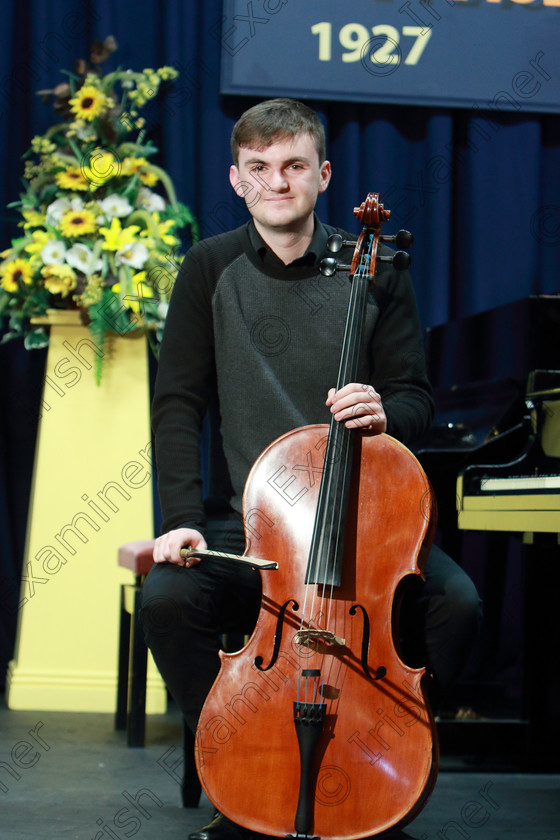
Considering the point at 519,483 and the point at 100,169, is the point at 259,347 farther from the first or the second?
the point at 100,169

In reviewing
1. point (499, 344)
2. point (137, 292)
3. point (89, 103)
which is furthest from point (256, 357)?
point (89, 103)

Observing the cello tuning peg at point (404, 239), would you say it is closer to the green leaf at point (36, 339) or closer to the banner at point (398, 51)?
the green leaf at point (36, 339)

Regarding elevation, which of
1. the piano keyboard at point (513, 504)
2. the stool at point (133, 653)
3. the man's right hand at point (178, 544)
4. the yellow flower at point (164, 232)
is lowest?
the stool at point (133, 653)

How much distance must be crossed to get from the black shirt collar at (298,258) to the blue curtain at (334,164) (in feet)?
4.24

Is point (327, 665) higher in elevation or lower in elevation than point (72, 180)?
lower

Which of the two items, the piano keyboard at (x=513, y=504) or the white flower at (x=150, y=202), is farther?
the white flower at (x=150, y=202)

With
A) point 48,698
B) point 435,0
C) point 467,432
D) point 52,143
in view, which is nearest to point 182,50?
point 52,143

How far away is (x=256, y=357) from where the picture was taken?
1.81m

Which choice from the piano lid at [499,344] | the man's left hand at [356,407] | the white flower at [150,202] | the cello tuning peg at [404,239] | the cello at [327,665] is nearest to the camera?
the cello at [327,665]

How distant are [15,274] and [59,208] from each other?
0.22 m

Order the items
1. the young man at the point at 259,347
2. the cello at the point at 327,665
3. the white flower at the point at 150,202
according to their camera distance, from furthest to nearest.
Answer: the white flower at the point at 150,202
the young man at the point at 259,347
the cello at the point at 327,665

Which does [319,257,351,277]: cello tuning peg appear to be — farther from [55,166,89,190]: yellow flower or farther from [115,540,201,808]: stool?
[55,166,89,190]: yellow flower

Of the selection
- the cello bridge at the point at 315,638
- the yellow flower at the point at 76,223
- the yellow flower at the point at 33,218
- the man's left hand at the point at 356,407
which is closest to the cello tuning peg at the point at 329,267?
the man's left hand at the point at 356,407

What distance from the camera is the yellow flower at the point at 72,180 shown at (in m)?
2.78
